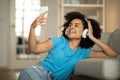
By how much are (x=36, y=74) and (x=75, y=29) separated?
38 centimetres

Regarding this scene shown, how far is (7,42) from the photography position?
6859 mm

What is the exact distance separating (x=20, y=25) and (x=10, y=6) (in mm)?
522

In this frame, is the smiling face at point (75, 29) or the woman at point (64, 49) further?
the smiling face at point (75, 29)

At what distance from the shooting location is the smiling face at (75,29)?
5.70 feet

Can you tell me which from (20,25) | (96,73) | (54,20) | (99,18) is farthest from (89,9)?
(96,73)

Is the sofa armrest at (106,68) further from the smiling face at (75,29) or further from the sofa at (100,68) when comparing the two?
the smiling face at (75,29)

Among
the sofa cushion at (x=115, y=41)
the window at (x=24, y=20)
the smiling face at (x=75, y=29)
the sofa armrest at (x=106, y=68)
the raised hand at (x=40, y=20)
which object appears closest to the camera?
the raised hand at (x=40, y=20)

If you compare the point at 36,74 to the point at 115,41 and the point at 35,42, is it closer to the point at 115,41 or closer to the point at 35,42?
the point at 35,42

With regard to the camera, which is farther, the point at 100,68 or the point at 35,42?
the point at 100,68

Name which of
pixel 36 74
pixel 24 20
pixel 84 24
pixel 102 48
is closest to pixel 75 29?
pixel 84 24

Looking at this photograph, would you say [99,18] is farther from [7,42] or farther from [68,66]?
[68,66]

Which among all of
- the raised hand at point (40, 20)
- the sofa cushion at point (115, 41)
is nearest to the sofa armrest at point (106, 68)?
the raised hand at point (40, 20)

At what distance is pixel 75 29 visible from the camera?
5.74 feet

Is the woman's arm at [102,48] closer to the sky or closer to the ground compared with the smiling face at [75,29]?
closer to the ground
